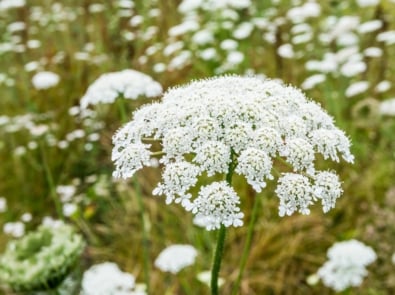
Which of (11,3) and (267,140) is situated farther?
(11,3)

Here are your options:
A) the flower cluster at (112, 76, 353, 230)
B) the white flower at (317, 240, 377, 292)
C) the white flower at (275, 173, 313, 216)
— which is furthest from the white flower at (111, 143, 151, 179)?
the white flower at (317, 240, 377, 292)

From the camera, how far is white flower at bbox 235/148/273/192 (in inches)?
71.8

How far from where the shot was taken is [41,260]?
113 inches

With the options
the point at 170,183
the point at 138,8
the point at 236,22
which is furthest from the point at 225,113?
the point at 138,8

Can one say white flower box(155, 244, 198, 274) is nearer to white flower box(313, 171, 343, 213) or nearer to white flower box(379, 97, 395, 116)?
white flower box(313, 171, 343, 213)

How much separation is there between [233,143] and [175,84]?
3971 mm

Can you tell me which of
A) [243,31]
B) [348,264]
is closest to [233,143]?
[348,264]

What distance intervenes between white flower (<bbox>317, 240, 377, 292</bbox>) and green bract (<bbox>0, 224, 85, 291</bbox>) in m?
1.15

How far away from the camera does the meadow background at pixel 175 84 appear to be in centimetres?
411

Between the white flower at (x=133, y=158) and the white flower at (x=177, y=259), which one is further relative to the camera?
the white flower at (x=177, y=259)

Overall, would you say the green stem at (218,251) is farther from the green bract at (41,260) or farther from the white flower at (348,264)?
the white flower at (348,264)

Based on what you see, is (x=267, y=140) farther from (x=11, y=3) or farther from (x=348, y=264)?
(x=11, y=3)

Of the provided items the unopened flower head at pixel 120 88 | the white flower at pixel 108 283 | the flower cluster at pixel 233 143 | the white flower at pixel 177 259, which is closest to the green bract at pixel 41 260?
the white flower at pixel 108 283

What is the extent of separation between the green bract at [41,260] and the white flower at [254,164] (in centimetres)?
132
